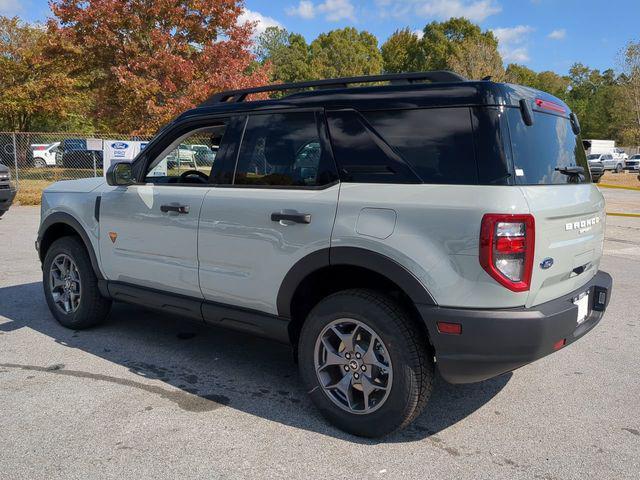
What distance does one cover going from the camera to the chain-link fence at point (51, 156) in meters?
16.2

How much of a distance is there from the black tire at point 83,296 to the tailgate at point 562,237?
361 cm

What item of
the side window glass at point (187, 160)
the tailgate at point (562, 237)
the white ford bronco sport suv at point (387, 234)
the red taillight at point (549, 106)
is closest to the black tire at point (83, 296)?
the white ford bronco sport suv at point (387, 234)

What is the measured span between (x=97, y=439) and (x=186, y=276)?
126 centimetres

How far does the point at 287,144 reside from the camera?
3539 mm

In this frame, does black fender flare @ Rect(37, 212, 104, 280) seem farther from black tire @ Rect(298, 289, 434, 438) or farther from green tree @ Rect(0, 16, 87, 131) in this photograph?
green tree @ Rect(0, 16, 87, 131)

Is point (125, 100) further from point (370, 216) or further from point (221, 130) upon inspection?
point (370, 216)

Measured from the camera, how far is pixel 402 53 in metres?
64.9

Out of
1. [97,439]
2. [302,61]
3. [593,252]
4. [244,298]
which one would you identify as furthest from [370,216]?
[302,61]

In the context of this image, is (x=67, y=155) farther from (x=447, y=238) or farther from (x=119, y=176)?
(x=447, y=238)

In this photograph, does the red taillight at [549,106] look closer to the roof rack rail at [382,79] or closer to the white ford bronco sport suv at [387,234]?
the white ford bronco sport suv at [387,234]

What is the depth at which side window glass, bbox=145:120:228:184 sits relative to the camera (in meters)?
4.04

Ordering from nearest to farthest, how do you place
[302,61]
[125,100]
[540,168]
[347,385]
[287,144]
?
1. [540,168]
2. [347,385]
3. [287,144]
4. [125,100]
5. [302,61]

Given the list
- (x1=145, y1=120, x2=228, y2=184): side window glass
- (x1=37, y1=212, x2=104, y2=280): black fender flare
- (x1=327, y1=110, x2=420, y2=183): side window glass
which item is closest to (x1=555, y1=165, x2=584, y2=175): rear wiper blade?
(x1=327, y1=110, x2=420, y2=183): side window glass

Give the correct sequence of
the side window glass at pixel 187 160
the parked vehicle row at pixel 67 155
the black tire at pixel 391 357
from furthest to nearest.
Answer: the parked vehicle row at pixel 67 155 < the side window glass at pixel 187 160 < the black tire at pixel 391 357
